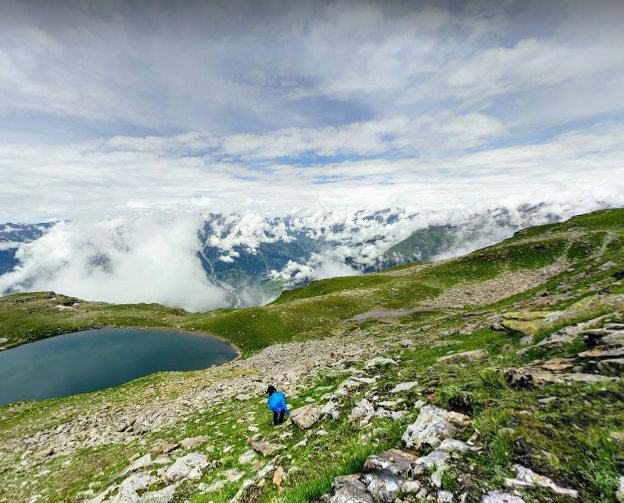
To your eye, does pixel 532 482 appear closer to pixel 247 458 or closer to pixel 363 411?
pixel 363 411

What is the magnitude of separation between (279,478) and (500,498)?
A: 6.32m

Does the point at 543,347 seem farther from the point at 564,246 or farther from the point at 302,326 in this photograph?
the point at 564,246

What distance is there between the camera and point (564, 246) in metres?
102

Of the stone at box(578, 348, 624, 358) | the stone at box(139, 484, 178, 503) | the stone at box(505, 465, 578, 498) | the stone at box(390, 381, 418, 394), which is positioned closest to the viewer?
the stone at box(505, 465, 578, 498)

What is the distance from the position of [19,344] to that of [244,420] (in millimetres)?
140683

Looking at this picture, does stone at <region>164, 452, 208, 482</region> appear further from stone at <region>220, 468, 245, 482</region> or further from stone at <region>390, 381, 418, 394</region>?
stone at <region>390, 381, 418, 394</region>

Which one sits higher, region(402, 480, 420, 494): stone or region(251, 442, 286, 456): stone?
region(402, 480, 420, 494): stone

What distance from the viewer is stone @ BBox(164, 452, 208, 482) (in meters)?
13.5

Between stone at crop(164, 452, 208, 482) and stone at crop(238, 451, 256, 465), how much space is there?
205cm

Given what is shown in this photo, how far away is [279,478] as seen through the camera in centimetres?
874

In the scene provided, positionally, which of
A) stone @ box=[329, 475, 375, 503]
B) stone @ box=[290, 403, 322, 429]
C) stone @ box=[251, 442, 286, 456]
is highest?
stone @ box=[329, 475, 375, 503]

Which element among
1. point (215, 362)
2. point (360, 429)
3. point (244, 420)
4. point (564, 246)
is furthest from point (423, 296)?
point (360, 429)

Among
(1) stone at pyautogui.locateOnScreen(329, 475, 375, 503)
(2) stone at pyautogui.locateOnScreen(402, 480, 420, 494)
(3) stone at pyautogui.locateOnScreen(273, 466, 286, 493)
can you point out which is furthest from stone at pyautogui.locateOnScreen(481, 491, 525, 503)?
(3) stone at pyautogui.locateOnScreen(273, 466, 286, 493)

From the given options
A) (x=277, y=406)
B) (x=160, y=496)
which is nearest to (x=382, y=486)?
(x=160, y=496)
